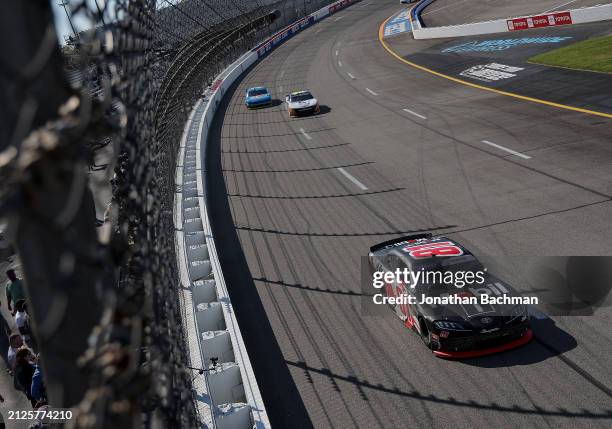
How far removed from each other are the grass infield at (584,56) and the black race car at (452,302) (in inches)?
691

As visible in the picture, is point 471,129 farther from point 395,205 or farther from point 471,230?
point 471,230

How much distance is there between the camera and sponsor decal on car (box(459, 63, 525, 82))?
27281 millimetres

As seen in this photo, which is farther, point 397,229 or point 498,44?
point 498,44

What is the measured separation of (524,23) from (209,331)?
3351 cm

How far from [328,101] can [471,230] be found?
18108 mm

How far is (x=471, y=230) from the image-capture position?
41.9 feet

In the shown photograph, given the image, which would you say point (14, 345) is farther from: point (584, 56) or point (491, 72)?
point (584, 56)

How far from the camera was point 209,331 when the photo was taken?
8906 millimetres

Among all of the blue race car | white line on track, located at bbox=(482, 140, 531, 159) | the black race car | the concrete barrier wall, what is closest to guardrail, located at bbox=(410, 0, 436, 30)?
the concrete barrier wall

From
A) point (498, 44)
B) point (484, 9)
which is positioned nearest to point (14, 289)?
point (498, 44)

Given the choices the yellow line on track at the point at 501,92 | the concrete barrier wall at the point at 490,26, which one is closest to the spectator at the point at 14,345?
the yellow line on track at the point at 501,92

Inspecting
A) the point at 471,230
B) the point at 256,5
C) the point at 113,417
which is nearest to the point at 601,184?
the point at 471,230

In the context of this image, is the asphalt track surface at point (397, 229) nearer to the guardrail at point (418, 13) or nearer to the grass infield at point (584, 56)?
the grass infield at point (584, 56)

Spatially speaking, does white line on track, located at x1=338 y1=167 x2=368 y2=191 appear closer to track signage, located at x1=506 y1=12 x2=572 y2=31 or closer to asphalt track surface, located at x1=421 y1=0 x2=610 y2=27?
track signage, located at x1=506 y1=12 x2=572 y2=31
